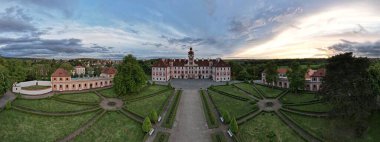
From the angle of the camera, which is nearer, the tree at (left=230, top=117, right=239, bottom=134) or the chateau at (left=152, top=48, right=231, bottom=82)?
the tree at (left=230, top=117, right=239, bottom=134)

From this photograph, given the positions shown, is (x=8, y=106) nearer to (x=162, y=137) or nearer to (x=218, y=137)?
(x=162, y=137)

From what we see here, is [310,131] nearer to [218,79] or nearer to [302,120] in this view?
[302,120]

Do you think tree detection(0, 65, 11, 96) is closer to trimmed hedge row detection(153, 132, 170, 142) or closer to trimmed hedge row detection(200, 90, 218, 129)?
→ trimmed hedge row detection(153, 132, 170, 142)

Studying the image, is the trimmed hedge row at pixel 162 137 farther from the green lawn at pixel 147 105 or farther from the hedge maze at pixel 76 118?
the green lawn at pixel 147 105

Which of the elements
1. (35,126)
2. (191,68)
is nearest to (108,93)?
(35,126)

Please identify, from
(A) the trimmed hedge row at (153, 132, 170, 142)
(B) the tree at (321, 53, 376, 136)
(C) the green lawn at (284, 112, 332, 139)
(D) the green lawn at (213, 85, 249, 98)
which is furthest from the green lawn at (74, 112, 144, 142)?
(B) the tree at (321, 53, 376, 136)

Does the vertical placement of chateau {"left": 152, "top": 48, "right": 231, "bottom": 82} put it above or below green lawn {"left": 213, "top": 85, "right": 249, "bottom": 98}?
above

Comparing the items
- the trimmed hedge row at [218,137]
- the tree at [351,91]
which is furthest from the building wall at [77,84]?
the tree at [351,91]
